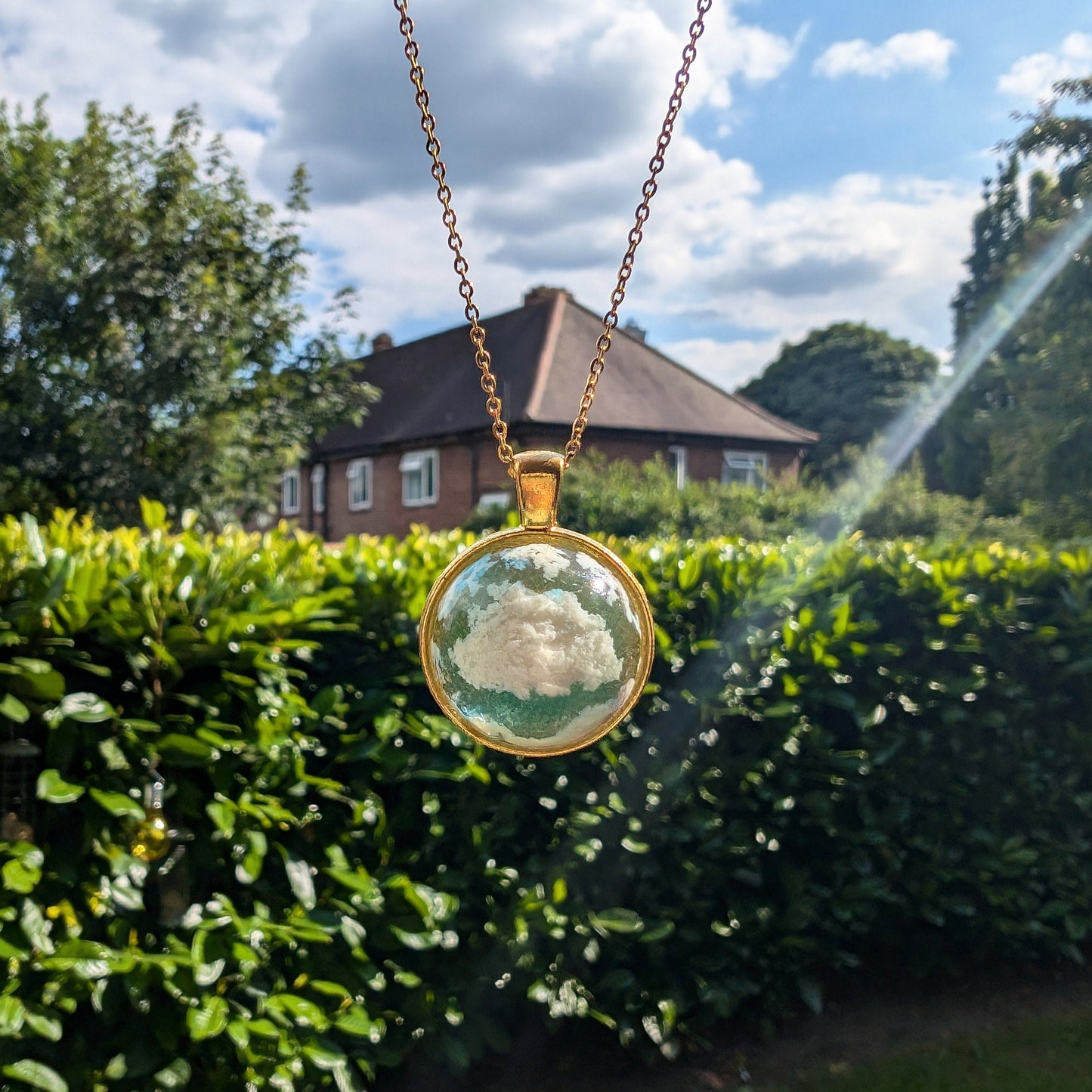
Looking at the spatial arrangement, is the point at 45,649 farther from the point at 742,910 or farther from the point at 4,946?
the point at 742,910

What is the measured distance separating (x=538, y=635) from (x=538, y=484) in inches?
11.7

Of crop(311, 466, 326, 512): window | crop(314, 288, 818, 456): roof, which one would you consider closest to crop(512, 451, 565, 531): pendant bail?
crop(314, 288, 818, 456): roof

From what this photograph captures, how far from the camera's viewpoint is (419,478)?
1216 inches

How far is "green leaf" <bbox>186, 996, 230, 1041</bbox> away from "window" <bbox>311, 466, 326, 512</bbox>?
110 ft

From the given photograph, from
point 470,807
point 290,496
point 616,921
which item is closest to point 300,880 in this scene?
point 470,807

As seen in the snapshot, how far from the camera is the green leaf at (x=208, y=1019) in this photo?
9.84 feet

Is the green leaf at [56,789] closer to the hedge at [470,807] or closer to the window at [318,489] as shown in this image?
the hedge at [470,807]

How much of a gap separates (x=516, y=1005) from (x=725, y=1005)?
93cm

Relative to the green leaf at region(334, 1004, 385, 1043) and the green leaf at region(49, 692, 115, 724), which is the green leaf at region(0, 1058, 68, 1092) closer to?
the green leaf at region(334, 1004, 385, 1043)

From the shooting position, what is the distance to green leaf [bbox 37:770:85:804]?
9.31ft

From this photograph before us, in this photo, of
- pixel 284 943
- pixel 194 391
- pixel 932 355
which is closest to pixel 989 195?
pixel 932 355

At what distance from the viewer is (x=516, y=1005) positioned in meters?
4.59

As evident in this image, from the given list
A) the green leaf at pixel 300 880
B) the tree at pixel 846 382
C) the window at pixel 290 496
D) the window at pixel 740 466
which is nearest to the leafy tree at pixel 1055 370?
the window at pixel 740 466

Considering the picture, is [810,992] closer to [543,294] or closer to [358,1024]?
[358,1024]
